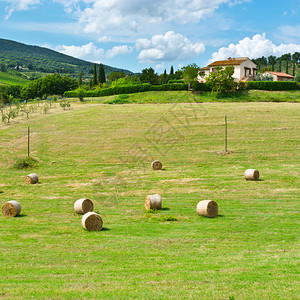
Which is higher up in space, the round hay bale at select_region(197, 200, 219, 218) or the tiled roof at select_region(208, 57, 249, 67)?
the tiled roof at select_region(208, 57, 249, 67)

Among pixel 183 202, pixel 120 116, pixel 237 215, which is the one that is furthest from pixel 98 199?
pixel 120 116

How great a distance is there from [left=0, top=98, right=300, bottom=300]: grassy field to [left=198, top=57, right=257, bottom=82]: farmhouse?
60.3m

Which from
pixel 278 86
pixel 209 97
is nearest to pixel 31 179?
pixel 209 97

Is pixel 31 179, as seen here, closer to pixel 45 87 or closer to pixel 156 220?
pixel 156 220

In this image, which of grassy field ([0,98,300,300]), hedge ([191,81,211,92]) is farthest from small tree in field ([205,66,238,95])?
grassy field ([0,98,300,300])

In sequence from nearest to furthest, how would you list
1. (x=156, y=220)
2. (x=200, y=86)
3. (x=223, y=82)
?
(x=156, y=220)
(x=223, y=82)
(x=200, y=86)

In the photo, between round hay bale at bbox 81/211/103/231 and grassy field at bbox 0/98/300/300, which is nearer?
grassy field at bbox 0/98/300/300

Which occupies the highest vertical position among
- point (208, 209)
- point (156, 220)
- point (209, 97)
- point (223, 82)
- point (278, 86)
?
point (223, 82)

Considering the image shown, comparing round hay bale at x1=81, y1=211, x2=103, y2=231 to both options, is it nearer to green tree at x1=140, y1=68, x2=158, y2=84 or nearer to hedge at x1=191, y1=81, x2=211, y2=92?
hedge at x1=191, y1=81, x2=211, y2=92

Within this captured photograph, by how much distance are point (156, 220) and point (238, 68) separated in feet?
319

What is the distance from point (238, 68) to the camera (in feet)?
349

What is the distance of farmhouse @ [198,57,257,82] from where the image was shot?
349 ft

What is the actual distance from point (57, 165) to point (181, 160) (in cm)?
1362

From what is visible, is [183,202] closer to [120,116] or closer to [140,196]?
[140,196]
